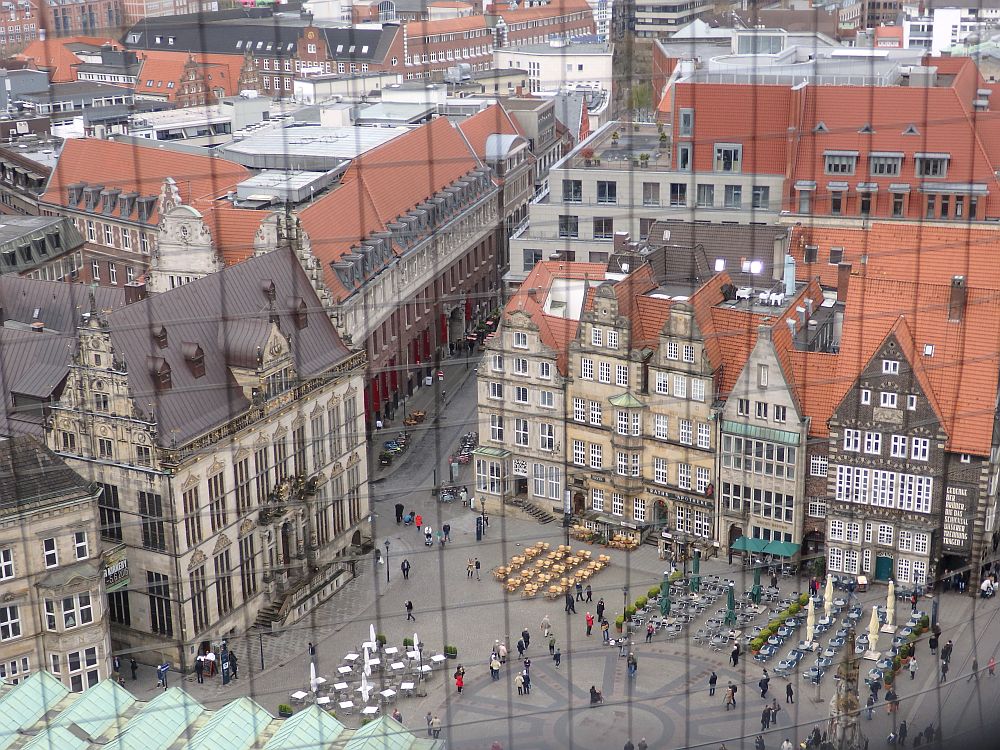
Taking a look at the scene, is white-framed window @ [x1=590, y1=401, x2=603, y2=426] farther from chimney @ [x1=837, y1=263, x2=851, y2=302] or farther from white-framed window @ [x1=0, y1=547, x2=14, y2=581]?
white-framed window @ [x1=0, y1=547, x2=14, y2=581]

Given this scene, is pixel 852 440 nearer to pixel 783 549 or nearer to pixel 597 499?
pixel 783 549

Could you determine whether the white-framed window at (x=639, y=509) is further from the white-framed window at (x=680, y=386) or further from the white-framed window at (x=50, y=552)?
the white-framed window at (x=50, y=552)

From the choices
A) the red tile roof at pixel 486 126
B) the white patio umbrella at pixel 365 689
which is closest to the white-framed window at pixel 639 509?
the white patio umbrella at pixel 365 689

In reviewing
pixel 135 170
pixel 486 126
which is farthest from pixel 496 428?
pixel 486 126

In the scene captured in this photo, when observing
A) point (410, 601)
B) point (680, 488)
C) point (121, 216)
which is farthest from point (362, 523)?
point (121, 216)

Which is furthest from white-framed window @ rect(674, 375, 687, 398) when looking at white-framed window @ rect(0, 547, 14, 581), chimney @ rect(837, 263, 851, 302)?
white-framed window @ rect(0, 547, 14, 581)

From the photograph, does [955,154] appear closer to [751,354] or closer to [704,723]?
[751,354]
